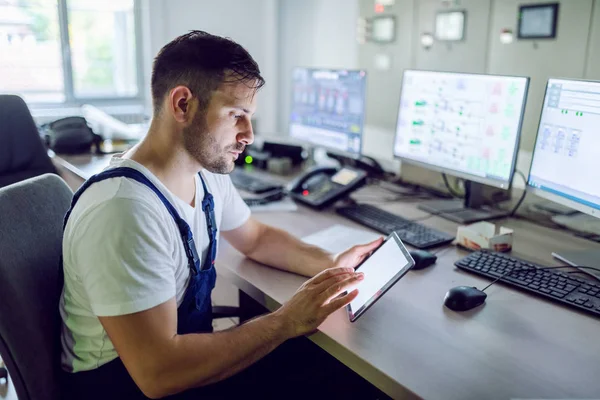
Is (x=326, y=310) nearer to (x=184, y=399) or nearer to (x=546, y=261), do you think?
(x=184, y=399)

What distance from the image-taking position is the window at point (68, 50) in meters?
4.13

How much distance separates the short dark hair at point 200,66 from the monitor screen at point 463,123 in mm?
870

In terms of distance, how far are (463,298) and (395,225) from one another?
0.58 meters

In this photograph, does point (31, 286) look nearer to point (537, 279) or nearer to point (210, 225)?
point (210, 225)

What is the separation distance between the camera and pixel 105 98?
451 cm

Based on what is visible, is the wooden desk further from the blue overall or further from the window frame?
the window frame

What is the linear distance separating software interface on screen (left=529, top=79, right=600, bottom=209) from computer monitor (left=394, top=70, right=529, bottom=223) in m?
0.10

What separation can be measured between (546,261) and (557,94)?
0.46m

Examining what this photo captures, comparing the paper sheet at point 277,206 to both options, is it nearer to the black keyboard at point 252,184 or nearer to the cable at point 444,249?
the black keyboard at point 252,184

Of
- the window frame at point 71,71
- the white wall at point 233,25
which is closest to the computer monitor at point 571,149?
the white wall at point 233,25

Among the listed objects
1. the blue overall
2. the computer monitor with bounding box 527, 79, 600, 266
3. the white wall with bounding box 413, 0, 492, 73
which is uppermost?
the white wall with bounding box 413, 0, 492, 73

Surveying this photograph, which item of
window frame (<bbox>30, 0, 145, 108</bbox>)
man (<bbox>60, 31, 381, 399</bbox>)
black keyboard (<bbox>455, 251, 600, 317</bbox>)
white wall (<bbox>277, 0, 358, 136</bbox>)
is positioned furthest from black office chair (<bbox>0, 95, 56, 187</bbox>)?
window frame (<bbox>30, 0, 145, 108</bbox>)

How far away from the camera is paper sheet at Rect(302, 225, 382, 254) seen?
164cm

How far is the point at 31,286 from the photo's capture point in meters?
1.15
